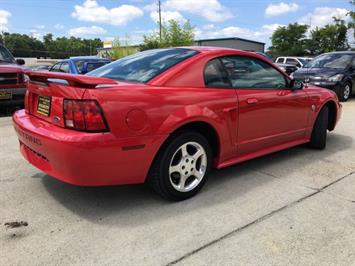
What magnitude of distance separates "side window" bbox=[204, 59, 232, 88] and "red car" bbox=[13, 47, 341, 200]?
1 cm

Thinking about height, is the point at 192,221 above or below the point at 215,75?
below

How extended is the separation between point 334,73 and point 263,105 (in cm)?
839

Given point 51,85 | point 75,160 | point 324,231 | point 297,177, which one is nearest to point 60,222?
point 75,160

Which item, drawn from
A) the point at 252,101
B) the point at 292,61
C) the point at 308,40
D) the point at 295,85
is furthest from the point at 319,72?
the point at 308,40

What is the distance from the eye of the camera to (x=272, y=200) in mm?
3605

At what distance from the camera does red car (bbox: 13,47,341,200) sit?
2.92 m

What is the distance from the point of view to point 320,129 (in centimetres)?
527

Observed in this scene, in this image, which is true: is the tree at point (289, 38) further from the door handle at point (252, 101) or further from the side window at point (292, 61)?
the door handle at point (252, 101)

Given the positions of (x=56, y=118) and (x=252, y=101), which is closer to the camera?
(x=56, y=118)

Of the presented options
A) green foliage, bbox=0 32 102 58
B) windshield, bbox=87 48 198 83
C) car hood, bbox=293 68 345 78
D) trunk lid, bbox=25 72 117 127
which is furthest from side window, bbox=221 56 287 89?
green foliage, bbox=0 32 102 58

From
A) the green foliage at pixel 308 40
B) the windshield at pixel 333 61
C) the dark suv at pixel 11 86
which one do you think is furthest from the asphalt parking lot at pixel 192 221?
the green foliage at pixel 308 40

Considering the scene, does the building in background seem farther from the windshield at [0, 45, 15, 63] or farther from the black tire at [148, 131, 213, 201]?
the black tire at [148, 131, 213, 201]

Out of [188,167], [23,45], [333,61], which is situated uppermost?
[23,45]

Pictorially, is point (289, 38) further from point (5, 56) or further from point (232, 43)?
point (5, 56)
